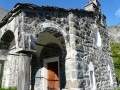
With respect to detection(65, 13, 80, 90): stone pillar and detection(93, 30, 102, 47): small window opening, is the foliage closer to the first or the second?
detection(93, 30, 102, 47): small window opening

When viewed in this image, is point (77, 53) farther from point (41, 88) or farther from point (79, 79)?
point (41, 88)

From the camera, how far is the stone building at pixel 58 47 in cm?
645

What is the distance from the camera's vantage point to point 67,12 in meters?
8.02

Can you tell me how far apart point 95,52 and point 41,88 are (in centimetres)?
315

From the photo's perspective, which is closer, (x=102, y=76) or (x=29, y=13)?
(x=29, y=13)

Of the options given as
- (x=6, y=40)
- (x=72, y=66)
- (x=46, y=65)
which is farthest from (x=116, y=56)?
(x=6, y=40)

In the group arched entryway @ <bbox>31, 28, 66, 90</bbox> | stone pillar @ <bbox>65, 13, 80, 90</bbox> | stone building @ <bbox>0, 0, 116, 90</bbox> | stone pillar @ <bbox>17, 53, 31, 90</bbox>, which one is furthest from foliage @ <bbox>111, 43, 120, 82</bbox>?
stone pillar @ <bbox>17, 53, 31, 90</bbox>

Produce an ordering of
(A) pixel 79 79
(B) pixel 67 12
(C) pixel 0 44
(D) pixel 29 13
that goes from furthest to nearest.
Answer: (C) pixel 0 44 < (B) pixel 67 12 < (A) pixel 79 79 < (D) pixel 29 13

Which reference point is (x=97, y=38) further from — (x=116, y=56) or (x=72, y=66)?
(x=116, y=56)

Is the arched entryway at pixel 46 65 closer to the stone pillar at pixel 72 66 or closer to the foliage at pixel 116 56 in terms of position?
the stone pillar at pixel 72 66

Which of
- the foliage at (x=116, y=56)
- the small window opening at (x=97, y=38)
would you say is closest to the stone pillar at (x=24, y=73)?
the small window opening at (x=97, y=38)

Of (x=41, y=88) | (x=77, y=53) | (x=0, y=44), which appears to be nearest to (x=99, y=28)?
(x=77, y=53)

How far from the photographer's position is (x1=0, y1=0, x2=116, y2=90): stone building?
6.45 metres

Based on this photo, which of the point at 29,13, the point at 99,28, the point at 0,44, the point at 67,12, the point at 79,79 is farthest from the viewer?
the point at 99,28
